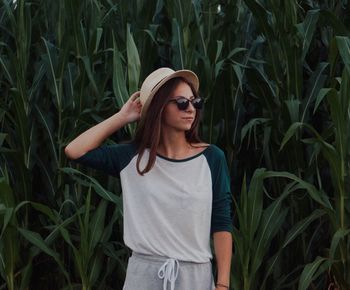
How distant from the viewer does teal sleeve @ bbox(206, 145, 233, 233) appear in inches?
79.4

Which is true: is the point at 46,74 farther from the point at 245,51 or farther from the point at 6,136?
the point at 245,51

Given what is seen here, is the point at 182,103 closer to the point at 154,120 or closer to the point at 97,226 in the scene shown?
the point at 154,120

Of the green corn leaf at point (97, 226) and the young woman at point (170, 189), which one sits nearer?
the young woman at point (170, 189)

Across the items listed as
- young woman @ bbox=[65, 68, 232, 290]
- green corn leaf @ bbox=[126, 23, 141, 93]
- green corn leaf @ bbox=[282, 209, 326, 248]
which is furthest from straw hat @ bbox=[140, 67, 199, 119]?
green corn leaf @ bbox=[282, 209, 326, 248]

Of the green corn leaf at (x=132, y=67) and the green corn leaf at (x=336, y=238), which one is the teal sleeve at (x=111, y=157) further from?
the green corn leaf at (x=336, y=238)

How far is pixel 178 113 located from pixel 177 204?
22 centimetres

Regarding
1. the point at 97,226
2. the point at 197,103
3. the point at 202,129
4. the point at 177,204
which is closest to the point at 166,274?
the point at 177,204

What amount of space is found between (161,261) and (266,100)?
182cm

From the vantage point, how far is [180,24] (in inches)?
151

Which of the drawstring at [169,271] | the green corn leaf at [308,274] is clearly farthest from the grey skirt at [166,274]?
the green corn leaf at [308,274]

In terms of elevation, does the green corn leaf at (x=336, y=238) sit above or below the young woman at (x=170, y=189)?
below

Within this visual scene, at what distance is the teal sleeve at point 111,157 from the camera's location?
2.05 metres

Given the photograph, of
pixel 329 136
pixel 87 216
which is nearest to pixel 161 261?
pixel 87 216

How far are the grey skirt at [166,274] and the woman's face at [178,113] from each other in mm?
324
